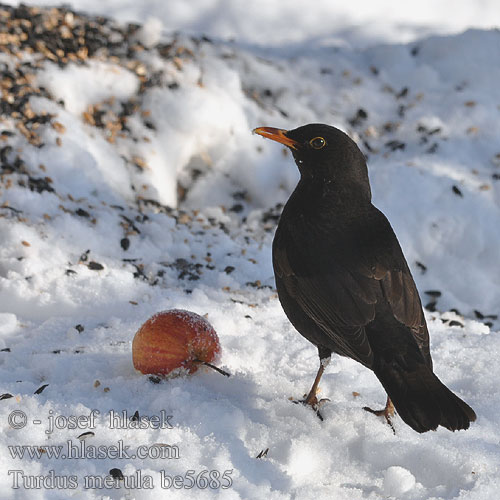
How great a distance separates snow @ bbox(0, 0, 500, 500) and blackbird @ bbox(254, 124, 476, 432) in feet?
0.98

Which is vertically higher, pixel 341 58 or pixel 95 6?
pixel 95 6

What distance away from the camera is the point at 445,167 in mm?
5426

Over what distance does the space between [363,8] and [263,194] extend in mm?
4462

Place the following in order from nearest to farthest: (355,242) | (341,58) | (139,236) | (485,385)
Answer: (355,242) < (485,385) < (139,236) < (341,58)

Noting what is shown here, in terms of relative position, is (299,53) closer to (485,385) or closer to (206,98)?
(206,98)

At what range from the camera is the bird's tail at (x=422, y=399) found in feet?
7.92

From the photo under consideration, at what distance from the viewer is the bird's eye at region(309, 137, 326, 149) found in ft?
10.2

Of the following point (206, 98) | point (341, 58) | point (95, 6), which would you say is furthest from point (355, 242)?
point (95, 6)

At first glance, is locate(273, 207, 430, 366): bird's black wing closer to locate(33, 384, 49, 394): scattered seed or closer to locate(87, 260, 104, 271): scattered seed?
locate(33, 384, 49, 394): scattered seed

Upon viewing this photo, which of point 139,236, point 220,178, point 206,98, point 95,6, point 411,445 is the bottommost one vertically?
point 411,445

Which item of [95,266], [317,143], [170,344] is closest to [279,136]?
[317,143]

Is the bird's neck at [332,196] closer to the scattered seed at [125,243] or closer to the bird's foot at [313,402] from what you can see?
the bird's foot at [313,402]

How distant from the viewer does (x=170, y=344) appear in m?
2.96

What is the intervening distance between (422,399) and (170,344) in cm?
106
